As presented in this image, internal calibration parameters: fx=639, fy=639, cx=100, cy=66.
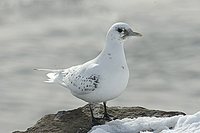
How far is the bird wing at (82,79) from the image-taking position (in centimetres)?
657

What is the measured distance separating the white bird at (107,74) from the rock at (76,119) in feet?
0.54

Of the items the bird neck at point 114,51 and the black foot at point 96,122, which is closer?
the black foot at point 96,122

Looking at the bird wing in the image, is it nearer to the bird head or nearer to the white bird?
the white bird

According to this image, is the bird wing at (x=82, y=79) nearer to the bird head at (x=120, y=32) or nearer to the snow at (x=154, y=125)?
the bird head at (x=120, y=32)

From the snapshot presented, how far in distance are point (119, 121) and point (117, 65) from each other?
611 millimetres

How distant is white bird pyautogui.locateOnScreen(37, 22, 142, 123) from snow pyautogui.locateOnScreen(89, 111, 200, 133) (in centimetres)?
36

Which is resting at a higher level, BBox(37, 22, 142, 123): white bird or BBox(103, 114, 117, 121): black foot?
BBox(37, 22, 142, 123): white bird

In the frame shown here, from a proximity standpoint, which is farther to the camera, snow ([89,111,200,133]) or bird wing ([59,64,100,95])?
bird wing ([59,64,100,95])

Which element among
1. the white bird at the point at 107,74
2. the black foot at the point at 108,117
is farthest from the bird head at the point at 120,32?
the black foot at the point at 108,117

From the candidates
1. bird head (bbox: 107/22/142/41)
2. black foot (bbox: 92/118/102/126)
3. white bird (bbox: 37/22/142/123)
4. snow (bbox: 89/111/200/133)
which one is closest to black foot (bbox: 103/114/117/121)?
white bird (bbox: 37/22/142/123)

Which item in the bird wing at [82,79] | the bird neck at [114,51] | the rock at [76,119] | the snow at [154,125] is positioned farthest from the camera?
the bird neck at [114,51]

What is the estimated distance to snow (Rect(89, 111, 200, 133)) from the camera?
549 centimetres

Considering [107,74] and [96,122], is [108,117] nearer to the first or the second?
[96,122]

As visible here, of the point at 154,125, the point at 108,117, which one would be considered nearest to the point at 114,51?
the point at 108,117
